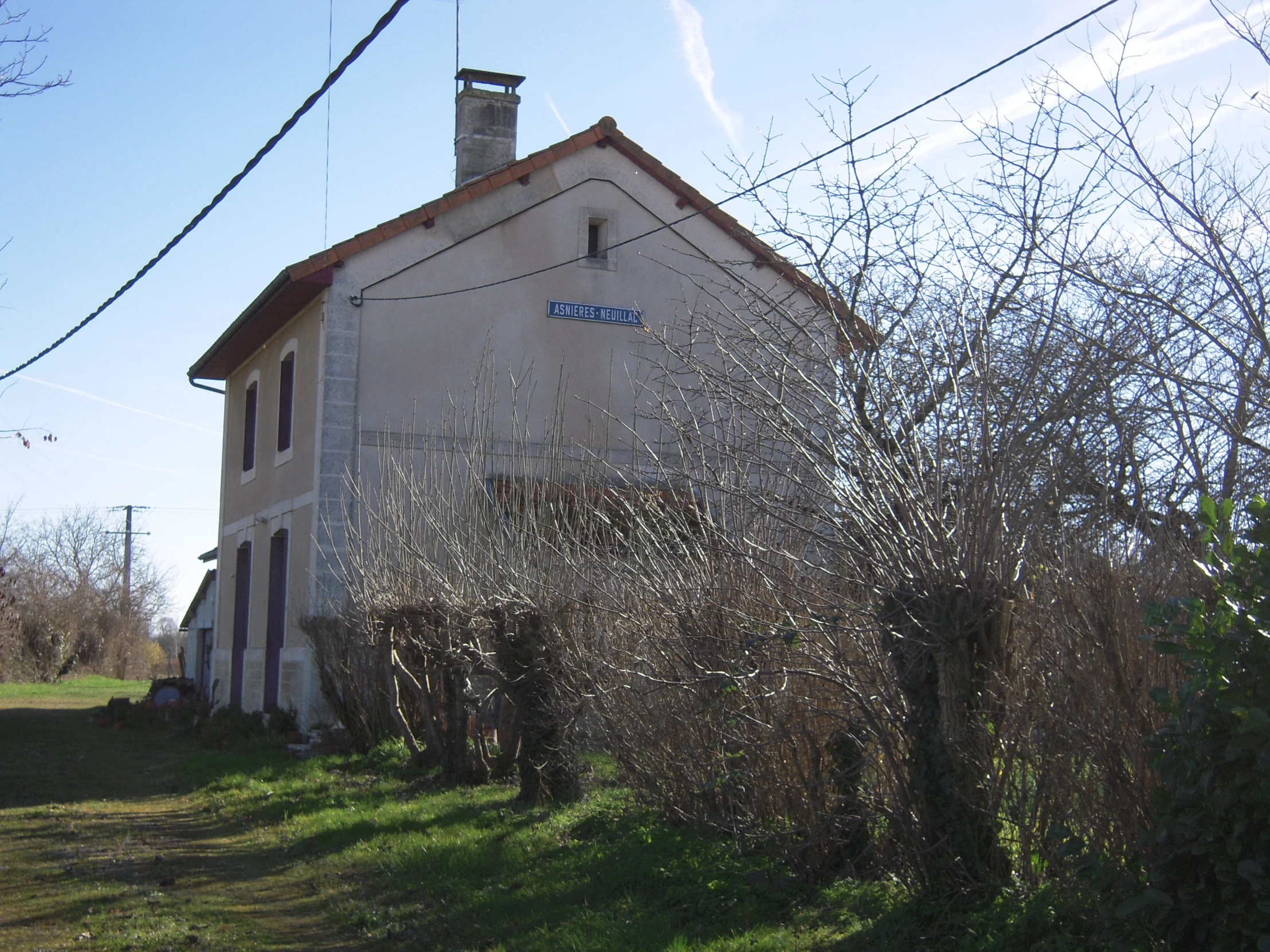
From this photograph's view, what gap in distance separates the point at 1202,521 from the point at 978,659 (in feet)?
4.55

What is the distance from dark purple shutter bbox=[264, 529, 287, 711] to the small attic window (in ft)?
19.6

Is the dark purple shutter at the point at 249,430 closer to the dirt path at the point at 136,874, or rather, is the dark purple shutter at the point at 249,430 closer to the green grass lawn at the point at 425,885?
the dirt path at the point at 136,874

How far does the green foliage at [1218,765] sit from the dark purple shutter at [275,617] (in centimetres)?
1518

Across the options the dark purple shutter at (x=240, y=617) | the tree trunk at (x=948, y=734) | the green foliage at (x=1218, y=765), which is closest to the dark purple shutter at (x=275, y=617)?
the dark purple shutter at (x=240, y=617)

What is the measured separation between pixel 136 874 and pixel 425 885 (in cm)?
237

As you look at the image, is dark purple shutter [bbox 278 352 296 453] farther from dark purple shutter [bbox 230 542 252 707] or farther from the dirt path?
the dirt path

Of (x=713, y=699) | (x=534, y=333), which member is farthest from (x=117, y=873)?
(x=534, y=333)

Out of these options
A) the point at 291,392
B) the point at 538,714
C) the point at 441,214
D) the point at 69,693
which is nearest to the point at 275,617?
the point at 291,392

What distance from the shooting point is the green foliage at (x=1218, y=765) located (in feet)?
10.9

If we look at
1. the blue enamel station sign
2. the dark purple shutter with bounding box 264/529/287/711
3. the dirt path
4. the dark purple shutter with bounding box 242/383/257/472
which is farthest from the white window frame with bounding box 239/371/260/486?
the dirt path

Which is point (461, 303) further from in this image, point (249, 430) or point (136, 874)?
point (136, 874)

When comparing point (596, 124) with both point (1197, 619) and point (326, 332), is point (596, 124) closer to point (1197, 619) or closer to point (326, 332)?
point (326, 332)

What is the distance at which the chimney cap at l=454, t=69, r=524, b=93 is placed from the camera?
18.2m

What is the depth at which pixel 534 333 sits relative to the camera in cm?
1608
